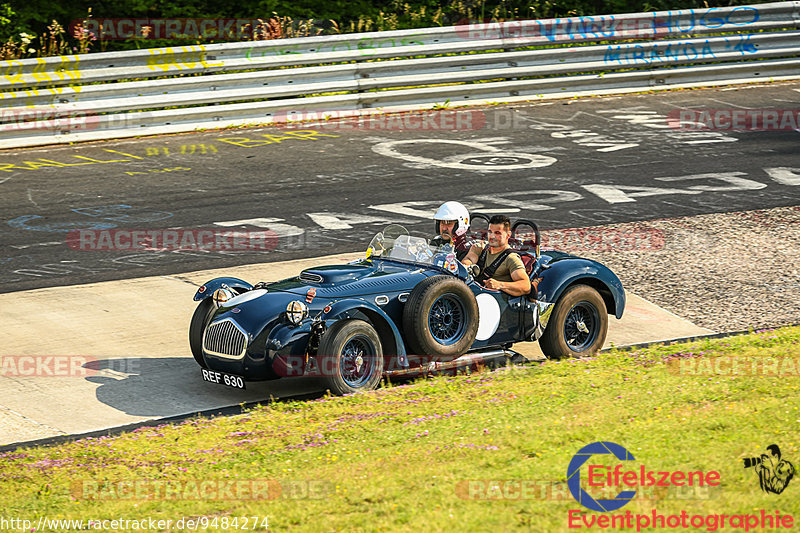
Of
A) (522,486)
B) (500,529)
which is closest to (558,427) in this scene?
(522,486)

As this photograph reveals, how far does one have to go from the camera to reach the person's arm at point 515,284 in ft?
29.3

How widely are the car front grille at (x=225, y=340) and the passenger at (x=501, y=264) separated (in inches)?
83.4

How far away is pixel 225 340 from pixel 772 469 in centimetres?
407

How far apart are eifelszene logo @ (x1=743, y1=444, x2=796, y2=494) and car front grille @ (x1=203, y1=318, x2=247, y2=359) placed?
373 centimetres

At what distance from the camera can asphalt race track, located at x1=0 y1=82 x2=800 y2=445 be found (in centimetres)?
926

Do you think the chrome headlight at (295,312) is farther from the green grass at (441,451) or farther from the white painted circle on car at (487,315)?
the white painted circle on car at (487,315)

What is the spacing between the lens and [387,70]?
60.2 feet

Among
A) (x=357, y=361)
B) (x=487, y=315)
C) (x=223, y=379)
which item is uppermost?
(x=487, y=315)

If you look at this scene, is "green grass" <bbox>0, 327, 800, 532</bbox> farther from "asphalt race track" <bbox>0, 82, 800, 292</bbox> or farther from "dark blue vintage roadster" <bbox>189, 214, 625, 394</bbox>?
"asphalt race track" <bbox>0, 82, 800, 292</bbox>

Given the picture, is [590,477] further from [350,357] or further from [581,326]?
[581,326]

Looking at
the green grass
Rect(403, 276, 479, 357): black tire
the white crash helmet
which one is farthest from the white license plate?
the white crash helmet

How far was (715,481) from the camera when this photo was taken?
5.76 meters

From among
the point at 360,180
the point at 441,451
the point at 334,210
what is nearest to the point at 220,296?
the point at 441,451

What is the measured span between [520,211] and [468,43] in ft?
19.8
